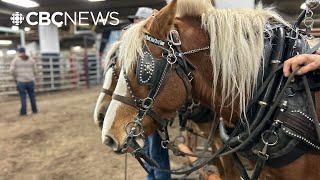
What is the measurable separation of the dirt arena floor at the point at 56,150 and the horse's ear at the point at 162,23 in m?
2.63

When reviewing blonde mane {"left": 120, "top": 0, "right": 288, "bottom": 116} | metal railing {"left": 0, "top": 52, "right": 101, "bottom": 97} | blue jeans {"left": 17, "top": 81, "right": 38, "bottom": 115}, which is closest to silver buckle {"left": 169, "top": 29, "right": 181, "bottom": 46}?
blonde mane {"left": 120, "top": 0, "right": 288, "bottom": 116}

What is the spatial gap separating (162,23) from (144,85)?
31 centimetres

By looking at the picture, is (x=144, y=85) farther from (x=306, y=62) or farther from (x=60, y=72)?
(x=60, y=72)

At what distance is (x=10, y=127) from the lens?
6633 millimetres

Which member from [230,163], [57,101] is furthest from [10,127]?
[230,163]

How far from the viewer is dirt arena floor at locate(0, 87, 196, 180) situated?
392 centimetres

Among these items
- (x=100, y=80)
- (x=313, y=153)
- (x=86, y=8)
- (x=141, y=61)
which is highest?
(x=86, y=8)

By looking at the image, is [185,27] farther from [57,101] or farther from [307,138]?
[57,101]

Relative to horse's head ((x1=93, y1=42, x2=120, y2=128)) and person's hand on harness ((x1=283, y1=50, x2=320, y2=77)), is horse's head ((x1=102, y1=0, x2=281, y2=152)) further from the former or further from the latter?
horse's head ((x1=93, y1=42, x2=120, y2=128))

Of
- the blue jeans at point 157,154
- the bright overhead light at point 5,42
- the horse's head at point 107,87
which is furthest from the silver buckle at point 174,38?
the bright overhead light at point 5,42

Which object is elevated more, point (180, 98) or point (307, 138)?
point (180, 98)

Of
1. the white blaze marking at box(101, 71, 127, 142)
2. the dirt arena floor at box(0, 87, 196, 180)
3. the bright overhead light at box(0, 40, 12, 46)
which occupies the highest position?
the white blaze marking at box(101, 71, 127, 142)

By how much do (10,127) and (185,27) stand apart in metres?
6.29

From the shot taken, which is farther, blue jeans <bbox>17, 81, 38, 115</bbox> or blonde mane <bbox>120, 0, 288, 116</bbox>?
blue jeans <bbox>17, 81, 38, 115</bbox>
